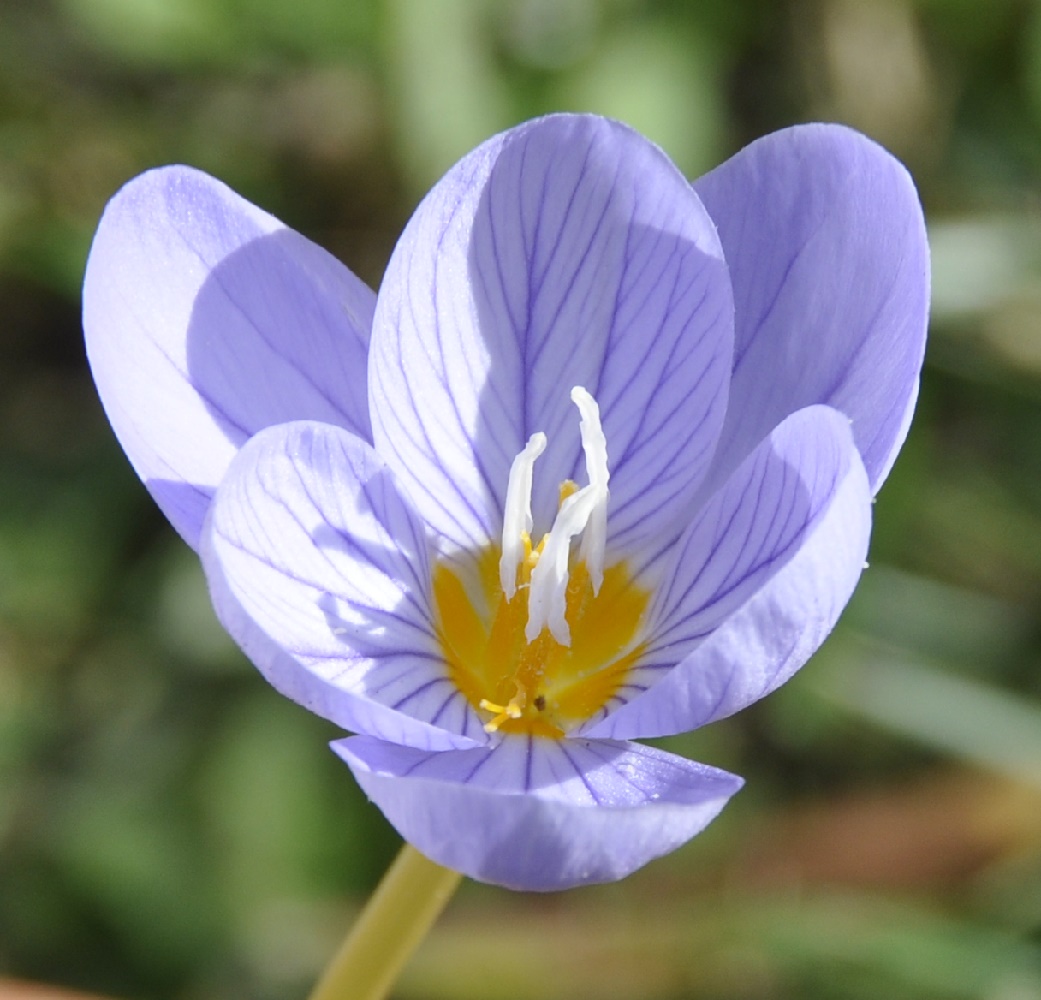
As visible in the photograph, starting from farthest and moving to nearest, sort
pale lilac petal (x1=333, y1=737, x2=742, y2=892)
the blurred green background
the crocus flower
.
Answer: the blurred green background, the crocus flower, pale lilac petal (x1=333, y1=737, x2=742, y2=892)

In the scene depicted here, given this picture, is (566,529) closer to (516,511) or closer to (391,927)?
(516,511)

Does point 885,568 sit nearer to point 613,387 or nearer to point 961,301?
point 961,301

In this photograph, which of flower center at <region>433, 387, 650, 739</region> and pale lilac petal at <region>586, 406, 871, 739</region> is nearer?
pale lilac petal at <region>586, 406, 871, 739</region>

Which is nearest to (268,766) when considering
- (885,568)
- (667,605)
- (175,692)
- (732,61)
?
(175,692)

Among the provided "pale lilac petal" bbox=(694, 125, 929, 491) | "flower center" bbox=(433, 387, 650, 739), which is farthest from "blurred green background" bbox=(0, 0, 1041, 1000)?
"pale lilac petal" bbox=(694, 125, 929, 491)

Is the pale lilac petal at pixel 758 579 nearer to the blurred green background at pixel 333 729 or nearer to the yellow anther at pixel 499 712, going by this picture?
the yellow anther at pixel 499 712

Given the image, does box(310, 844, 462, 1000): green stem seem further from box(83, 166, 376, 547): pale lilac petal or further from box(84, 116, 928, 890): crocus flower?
box(83, 166, 376, 547): pale lilac petal
